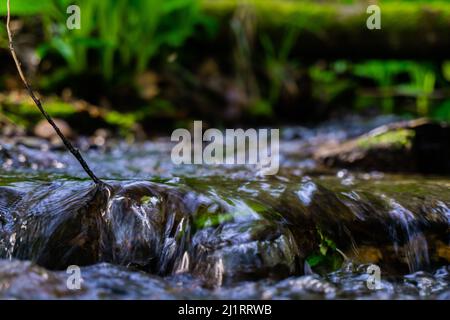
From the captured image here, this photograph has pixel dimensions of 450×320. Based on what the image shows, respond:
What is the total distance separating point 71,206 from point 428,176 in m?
1.87

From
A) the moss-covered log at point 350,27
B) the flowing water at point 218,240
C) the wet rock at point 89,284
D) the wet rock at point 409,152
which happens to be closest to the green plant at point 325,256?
the flowing water at point 218,240

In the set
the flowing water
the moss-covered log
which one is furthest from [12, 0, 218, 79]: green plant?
the flowing water

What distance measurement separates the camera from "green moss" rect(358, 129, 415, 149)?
2.91 meters

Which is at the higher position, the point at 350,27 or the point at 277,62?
the point at 350,27

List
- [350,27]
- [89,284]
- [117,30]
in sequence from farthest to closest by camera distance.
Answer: [350,27] → [117,30] → [89,284]

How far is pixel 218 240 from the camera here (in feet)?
5.10

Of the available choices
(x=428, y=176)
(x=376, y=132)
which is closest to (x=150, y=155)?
(x=376, y=132)

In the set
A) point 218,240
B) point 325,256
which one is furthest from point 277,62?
point 218,240

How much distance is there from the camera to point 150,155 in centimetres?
328

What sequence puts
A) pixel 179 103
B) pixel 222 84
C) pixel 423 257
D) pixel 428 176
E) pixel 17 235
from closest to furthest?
pixel 17 235, pixel 423 257, pixel 428 176, pixel 179 103, pixel 222 84

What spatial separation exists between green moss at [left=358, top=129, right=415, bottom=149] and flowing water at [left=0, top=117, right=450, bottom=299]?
907 mm

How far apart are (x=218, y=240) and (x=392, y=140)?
5.66 ft

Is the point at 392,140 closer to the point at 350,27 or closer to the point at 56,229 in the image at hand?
the point at 56,229

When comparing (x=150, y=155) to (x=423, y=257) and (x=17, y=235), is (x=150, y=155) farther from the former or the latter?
(x=423, y=257)
